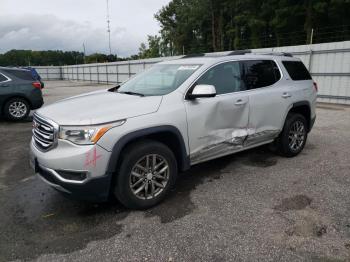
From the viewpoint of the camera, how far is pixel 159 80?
4.45 m

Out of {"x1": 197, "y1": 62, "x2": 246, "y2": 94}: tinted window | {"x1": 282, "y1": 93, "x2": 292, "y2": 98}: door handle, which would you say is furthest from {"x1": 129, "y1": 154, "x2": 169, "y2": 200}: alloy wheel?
{"x1": 282, "y1": 93, "x2": 292, "y2": 98}: door handle

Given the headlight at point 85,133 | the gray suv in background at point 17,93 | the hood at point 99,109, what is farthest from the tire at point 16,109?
the headlight at point 85,133

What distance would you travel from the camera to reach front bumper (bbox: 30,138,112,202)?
3.17 meters

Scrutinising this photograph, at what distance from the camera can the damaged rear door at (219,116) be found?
395cm

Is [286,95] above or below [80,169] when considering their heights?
above

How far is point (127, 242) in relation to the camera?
3.06 m

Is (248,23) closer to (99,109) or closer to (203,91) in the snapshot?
(203,91)

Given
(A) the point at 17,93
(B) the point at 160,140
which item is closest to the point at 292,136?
(B) the point at 160,140

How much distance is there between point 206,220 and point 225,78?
202 centimetres

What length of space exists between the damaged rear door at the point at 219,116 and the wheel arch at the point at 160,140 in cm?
15

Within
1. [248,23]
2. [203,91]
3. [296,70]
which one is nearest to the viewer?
[203,91]

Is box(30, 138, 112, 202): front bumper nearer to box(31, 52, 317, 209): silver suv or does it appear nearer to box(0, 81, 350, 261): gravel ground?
box(31, 52, 317, 209): silver suv

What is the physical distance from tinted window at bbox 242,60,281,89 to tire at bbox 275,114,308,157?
781mm

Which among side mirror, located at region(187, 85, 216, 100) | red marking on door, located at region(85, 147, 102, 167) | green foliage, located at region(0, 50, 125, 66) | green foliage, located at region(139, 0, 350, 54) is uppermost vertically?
green foliage, located at region(139, 0, 350, 54)
